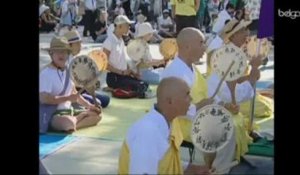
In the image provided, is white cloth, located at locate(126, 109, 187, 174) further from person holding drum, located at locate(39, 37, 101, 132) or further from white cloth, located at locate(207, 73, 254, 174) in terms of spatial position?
person holding drum, located at locate(39, 37, 101, 132)

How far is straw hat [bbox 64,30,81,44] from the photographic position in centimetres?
332

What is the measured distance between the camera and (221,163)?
2.73 m

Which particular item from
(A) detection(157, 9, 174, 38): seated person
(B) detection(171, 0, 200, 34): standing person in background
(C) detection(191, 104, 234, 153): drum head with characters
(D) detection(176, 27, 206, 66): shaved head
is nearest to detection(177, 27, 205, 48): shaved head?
(D) detection(176, 27, 206, 66): shaved head

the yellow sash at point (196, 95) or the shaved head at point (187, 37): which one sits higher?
the shaved head at point (187, 37)

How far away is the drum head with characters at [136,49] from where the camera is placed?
4984 mm

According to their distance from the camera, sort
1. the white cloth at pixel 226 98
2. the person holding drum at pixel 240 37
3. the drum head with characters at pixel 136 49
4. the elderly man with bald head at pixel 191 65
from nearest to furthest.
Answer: the white cloth at pixel 226 98 < the elderly man with bald head at pixel 191 65 < the person holding drum at pixel 240 37 < the drum head with characters at pixel 136 49

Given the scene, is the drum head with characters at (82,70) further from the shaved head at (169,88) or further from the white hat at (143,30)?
the white hat at (143,30)

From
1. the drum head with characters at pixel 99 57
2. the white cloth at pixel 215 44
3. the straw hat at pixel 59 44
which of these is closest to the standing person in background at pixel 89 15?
the drum head with characters at pixel 99 57

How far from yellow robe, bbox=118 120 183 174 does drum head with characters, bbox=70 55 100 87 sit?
0.92 metres

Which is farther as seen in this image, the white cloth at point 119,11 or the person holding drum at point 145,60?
the person holding drum at point 145,60

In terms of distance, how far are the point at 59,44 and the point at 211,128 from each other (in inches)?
44.0

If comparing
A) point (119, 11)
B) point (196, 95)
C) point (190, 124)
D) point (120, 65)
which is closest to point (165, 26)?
point (120, 65)

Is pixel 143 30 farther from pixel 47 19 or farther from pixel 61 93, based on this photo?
pixel 47 19

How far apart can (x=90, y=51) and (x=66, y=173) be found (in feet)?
4.36
